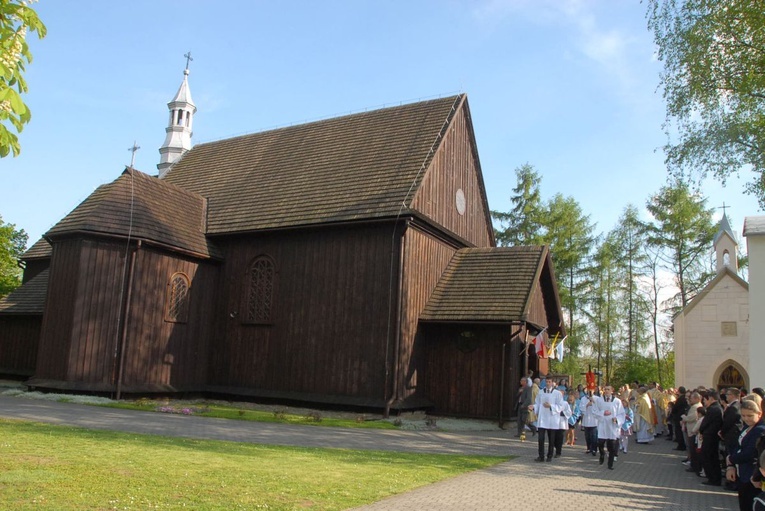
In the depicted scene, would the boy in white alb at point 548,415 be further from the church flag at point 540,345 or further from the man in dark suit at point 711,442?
the church flag at point 540,345

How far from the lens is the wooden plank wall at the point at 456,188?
21484 mm

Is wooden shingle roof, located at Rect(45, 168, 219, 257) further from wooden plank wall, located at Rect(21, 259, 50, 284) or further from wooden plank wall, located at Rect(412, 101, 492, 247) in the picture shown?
wooden plank wall, located at Rect(21, 259, 50, 284)

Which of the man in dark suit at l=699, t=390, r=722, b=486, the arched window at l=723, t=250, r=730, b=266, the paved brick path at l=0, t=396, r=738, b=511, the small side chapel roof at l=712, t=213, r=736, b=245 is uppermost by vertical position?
the small side chapel roof at l=712, t=213, r=736, b=245

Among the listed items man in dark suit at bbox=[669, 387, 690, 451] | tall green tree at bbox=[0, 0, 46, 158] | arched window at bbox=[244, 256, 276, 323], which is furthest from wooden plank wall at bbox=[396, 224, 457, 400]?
tall green tree at bbox=[0, 0, 46, 158]

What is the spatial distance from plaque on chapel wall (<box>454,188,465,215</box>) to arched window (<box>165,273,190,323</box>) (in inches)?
399

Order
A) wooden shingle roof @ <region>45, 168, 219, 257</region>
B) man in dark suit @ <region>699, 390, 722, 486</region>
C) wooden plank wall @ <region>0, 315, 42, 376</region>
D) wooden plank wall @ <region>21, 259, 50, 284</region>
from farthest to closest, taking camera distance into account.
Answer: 1. wooden plank wall @ <region>21, 259, 50, 284</region>
2. wooden plank wall @ <region>0, 315, 42, 376</region>
3. wooden shingle roof @ <region>45, 168, 219, 257</region>
4. man in dark suit @ <region>699, 390, 722, 486</region>

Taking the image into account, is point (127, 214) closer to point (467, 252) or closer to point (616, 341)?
point (467, 252)

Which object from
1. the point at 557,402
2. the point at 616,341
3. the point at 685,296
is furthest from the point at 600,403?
the point at 616,341

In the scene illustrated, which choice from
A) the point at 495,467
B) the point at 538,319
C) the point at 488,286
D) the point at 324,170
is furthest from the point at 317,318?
the point at 495,467

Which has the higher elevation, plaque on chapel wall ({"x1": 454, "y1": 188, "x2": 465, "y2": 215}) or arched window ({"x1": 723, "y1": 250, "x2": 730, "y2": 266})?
arched window ({"x1": 723, "y1": 250, "x2": 730, "y2": 266})

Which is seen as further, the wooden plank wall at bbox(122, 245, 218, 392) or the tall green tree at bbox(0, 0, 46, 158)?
A: the wooden plank wall at bbox(122, 245, 218, 392)

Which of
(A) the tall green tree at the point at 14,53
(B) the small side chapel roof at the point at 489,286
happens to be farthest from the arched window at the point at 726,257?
(A) the tall green tree at the point at 14,53

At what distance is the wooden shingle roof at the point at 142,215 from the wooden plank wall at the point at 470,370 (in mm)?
8909

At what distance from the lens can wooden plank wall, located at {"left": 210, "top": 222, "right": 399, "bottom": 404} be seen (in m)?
19.6
